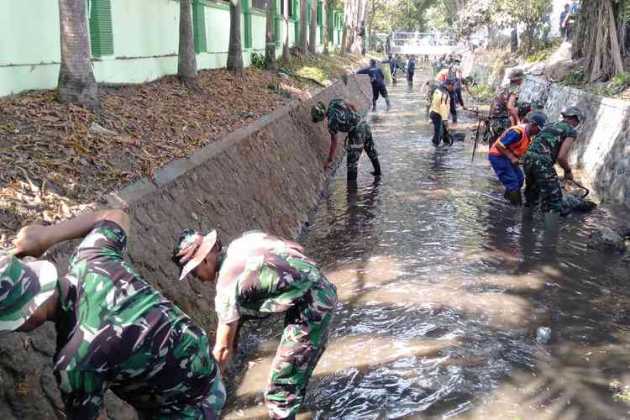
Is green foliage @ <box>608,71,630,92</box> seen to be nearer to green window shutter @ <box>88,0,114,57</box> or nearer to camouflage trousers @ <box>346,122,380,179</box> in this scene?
camouflage trousers @ <box>346,122,380,179</box>

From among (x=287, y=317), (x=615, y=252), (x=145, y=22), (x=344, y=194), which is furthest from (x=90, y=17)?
(x=615, y=252)

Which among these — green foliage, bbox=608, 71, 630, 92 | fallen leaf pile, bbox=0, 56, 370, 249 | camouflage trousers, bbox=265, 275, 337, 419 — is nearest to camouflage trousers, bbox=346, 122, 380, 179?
fallen leaf pile, bbox=0, 56, 370, 249

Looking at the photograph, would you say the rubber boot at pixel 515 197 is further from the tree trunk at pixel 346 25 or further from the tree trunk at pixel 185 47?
the tree trunk at pixel 346 25

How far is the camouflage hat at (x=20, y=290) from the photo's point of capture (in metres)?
2.20

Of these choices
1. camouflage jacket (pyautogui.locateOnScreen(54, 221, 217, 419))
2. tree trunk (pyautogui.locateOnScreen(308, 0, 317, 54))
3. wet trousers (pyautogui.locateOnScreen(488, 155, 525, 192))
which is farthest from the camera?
tree trunk (pyautogui.locateOnScreen(308, 0, 317, 54))

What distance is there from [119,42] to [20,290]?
736 cm

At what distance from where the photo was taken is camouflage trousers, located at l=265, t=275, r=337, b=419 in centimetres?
352

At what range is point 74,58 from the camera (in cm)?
654

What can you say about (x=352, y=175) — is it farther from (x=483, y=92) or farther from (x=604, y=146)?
(x=483, y=92)

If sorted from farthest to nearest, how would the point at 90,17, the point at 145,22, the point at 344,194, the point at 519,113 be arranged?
1. the point at 519,113
2. the point at 344,194
3. the point at 145,22
4. the point at 90,17

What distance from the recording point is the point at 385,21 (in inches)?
2515

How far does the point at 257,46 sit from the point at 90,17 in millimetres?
10296

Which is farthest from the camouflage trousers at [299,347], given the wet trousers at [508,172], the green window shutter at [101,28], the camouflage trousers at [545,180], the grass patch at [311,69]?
the grass patch at [311,69]

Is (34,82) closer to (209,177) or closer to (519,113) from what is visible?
(209,177)
